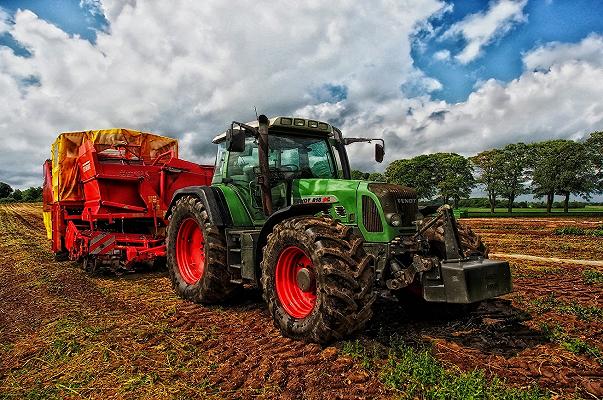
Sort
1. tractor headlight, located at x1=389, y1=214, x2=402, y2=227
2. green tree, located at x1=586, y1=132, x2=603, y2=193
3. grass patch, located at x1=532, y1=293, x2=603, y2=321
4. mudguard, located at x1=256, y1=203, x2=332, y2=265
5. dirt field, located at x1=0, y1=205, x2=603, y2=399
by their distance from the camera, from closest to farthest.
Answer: dirt field, located at x1=0, y1=205, x2=603, y2=399 → tractor headlight, located at x1=389, y1=214, x2=402, y2=227 → mudguard, located at x1=256, y1=203, x2=332, y2=265 → grass patch, located at x1=532, y1=293, x2=603, y2=321 → green tree, located at x1=586, y1=132, x2=603, y2=193

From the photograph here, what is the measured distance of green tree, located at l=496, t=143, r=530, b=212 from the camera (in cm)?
5162

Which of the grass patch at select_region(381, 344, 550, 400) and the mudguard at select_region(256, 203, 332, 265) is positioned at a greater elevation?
the mudguard at select_region(256, 203, 332, 265)

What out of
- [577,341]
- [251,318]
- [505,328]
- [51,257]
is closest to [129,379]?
[251,318]

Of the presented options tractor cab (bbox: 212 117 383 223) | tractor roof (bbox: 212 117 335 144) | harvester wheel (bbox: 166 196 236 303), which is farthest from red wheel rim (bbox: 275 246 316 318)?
tractor roof (bbox: 212 117 335 144)

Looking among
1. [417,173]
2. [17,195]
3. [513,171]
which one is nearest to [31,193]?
[17,195]

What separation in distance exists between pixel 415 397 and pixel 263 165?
3.34m

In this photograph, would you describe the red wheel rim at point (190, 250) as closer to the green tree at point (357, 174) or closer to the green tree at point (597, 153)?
the green tree at point (357, 174)

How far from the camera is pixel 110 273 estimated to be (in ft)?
28.7

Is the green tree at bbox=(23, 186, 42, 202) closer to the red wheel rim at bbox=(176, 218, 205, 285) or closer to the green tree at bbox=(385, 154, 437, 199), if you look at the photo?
the green tree at bbox=(385, 154, 437, 199)

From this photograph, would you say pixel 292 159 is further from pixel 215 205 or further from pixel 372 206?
pixel 372 206

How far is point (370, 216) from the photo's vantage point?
4680mm

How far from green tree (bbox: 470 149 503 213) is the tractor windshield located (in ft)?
169

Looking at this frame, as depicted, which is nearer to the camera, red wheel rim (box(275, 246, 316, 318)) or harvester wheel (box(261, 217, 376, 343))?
harvester wheel (box(261, 217, 376, 343))

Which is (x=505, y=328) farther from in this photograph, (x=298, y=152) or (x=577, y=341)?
(x=298, y=152)
